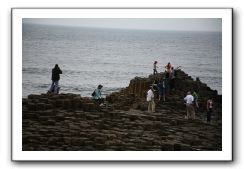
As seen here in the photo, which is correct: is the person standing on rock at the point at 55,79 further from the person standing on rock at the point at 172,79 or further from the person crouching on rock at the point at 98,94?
the person standing on rock at the point at 172,79

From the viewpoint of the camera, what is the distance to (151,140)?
120625 millimetres

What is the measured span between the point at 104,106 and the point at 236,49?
2.23 m

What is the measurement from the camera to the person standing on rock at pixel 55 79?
395 feet

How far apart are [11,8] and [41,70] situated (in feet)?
3.49

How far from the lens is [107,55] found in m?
121

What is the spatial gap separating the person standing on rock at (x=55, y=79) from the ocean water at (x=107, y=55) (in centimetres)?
6

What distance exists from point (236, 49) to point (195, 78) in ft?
2.55

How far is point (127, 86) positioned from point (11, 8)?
216 cm

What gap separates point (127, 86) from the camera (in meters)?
121

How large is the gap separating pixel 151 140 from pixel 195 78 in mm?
1173

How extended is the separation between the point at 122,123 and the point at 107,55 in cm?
108

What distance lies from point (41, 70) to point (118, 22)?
1405 millimetres

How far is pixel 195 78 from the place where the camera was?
12062cm

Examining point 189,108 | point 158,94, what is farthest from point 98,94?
point 189,108
